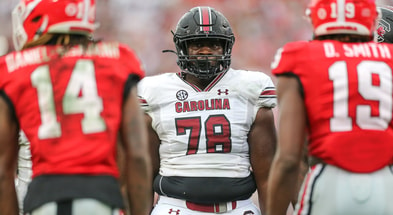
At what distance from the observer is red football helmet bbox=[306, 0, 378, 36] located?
124 inches

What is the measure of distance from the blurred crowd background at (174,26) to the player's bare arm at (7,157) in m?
6.07

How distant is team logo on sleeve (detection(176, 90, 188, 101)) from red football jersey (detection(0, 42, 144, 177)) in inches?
52.4

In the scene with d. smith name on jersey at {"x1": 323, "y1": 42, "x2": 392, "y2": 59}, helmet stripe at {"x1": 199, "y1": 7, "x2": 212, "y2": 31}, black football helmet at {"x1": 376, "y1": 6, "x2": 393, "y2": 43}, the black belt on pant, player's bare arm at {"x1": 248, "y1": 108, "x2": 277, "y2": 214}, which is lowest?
the black belt on pant

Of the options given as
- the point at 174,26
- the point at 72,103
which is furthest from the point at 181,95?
the point at 174,26

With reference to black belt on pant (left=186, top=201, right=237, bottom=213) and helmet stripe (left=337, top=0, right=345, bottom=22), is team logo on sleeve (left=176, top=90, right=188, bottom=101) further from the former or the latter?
helmet stripe (left=337, top=0, right=345, bottom=22)

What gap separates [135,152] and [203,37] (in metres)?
1.48

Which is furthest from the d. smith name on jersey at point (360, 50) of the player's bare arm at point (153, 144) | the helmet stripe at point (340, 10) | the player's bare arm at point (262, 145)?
the player's bare arm at point (153, 144)

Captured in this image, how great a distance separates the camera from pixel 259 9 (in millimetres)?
9617

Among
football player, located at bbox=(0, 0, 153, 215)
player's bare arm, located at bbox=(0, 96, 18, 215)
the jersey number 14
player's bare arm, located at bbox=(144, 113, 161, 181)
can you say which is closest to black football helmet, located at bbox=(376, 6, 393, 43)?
player's bare arm, located at bbox=(144, 113, 161, 181)

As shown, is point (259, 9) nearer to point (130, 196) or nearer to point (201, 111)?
point (201, 111)

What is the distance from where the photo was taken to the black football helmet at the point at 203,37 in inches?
165

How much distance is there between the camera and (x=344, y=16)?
124 inches

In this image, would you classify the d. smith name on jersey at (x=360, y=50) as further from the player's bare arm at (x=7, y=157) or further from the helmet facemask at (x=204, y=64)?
the player's bare arm at (x=7, y=157)

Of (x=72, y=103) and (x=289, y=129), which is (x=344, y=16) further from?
(x=72, y=103)
